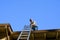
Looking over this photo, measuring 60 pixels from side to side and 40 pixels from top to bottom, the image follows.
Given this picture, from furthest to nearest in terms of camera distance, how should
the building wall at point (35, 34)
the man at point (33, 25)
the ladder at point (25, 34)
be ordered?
the man at point (33, 25), the building wall at point (35, 34), the ladder at point (25, 34)

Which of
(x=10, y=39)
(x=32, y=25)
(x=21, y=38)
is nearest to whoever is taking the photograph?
(x=21, y=38)

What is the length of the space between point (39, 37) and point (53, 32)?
0.99 m

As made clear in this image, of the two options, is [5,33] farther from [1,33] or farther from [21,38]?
[21,38]

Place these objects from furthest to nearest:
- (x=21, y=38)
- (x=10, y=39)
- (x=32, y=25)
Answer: (x=32, y=25) → (x=10, y=39) → (x=21, y=38)

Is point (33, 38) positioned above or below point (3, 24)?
below

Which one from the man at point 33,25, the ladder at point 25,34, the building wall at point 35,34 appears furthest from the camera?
the man at point 33,25

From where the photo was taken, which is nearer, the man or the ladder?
the ladder

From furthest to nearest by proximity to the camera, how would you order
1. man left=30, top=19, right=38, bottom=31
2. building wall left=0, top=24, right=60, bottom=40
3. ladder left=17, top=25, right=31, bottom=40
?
man left=30, top=19, right=38, bottom=31, building wall left=0, top=24, right=60, bottom=40, ladder left=17, top=25, right=31, bottom=40

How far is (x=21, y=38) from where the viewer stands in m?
13.6

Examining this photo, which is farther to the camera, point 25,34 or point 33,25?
point 33,25

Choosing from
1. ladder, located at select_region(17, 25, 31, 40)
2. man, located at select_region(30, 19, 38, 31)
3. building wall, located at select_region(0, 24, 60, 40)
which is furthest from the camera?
man, located at select_region(30, 19, 38, 31)

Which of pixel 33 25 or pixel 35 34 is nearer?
pixel 35 34

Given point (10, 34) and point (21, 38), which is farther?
point (10, 34)

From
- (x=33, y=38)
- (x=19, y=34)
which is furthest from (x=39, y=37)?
(x=19, y=34)
